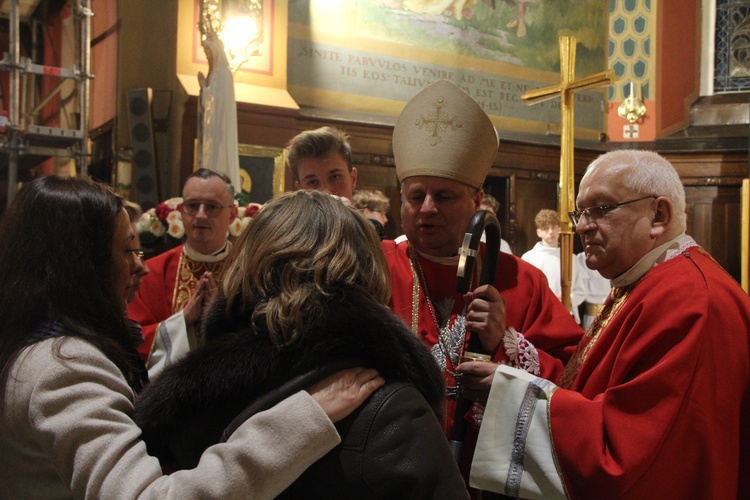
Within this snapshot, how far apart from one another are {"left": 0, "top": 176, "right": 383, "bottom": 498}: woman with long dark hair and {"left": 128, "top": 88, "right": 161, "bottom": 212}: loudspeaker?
6285 mm

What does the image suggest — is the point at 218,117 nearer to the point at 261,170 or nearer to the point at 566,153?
the point at 261,170

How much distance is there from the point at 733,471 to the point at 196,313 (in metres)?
1.84

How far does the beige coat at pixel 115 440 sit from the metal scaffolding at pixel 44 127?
5.60 metres

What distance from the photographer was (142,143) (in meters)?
7.55

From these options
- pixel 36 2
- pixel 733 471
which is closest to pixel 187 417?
pixel 733 471

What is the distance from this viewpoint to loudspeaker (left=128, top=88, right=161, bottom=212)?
24.7ft

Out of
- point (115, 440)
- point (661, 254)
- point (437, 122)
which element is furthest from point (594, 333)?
point (115, 440)

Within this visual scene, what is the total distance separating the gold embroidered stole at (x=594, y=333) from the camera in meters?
2.15

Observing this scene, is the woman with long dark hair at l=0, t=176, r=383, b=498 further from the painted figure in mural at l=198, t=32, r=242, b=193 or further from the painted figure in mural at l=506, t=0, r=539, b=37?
the painted figure in mural at l=506, t=0, r=539, b=37

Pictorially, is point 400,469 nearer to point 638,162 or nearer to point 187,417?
Answer: point 187,417

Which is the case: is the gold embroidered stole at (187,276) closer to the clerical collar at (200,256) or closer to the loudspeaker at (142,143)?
the clerical collar at (200,256)

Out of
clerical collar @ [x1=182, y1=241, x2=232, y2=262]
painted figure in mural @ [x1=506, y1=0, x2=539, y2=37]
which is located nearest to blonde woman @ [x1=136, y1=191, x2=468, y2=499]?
clerical collar @ [x1=182, y1=241, x2=232, y2=262]

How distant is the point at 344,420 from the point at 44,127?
6531 millimetres

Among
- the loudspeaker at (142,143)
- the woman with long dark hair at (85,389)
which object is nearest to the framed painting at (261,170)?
the loudspeaker at (142,143)
